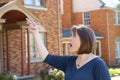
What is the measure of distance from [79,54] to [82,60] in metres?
0.07

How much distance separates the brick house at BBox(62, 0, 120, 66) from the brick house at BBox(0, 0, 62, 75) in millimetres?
9809

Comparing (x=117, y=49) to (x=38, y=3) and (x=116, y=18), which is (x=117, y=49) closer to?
(x=116, y=18)

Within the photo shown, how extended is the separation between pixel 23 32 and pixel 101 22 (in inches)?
608

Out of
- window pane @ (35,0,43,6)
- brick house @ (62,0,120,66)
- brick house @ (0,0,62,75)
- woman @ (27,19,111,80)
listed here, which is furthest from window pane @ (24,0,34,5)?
woman @ (27,19,111,80)

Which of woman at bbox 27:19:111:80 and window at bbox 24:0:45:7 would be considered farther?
window at bbox 24:0:45:7

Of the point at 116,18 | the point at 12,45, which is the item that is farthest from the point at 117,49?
the point at 12,45

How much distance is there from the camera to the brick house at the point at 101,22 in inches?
1389

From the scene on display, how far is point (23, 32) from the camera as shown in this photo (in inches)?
841

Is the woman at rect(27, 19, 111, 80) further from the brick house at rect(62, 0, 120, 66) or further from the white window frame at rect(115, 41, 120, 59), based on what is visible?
the white window frame at rect(115, 41, 120, 59)

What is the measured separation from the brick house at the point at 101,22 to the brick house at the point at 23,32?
9.81 metres

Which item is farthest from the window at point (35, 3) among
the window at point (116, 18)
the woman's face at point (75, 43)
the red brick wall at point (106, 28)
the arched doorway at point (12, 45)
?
the woman's face at point (75, 43)

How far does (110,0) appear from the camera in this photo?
37.3 meters

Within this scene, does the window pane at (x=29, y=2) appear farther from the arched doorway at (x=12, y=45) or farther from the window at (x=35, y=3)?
the arched doorway at (x=12, y=45)

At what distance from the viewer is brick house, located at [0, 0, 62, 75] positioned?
18469 millimetres
